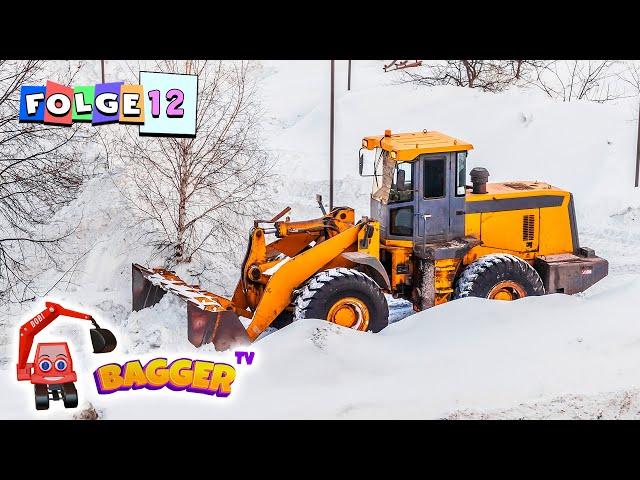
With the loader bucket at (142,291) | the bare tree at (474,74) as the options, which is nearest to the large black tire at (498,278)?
the loader bucket at (142,291)

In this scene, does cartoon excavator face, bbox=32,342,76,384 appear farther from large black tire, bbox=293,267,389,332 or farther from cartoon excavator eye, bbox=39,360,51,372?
Result: large black tire, bbox=293,267,389,332

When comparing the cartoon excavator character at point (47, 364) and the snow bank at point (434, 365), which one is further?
the snow bank at point (434, 365)

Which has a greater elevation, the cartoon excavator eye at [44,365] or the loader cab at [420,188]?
the loader cab at [420,188]

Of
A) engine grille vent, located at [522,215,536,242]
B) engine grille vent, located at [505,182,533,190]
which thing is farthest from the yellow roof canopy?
engine grille vent, located at [522,215,536,242]

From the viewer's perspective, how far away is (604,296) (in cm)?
1398

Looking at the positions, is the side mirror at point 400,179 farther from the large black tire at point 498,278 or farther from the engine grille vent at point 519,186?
the engine grille vent at point 519,186

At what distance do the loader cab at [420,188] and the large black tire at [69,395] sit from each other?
17.5 feet

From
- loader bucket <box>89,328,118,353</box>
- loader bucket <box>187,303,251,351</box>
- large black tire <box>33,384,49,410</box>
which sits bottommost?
large black tire <box>33,384,49,410</box>

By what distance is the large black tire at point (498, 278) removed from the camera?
14.2m

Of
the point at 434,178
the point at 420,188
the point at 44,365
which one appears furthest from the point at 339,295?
the point at 44,365

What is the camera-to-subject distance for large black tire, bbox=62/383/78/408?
10.5m

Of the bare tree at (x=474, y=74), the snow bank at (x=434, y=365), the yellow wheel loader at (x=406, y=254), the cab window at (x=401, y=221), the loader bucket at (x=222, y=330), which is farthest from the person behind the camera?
the bare tree at (x=474, y=74)

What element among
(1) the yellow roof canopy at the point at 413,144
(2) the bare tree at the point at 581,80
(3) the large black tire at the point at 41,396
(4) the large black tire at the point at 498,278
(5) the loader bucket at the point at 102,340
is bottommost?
(3) the large black tire at the point at 41,396

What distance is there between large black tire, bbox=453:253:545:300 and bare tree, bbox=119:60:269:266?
12.3 ft
